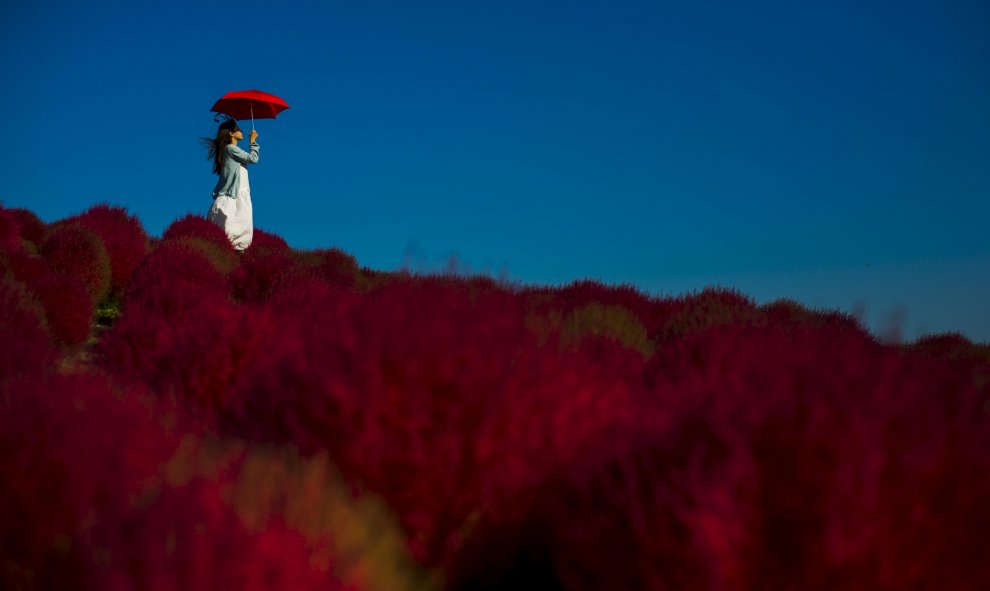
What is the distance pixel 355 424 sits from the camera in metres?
0.78

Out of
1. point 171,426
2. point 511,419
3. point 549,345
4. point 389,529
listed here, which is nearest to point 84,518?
point 171,426

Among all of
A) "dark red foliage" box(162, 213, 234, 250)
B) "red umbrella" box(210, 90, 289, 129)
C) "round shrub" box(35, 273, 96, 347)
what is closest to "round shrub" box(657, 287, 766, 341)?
"round shrub" box(35, 273, 96, 347)

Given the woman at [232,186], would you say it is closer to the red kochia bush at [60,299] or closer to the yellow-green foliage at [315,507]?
the red kochia bush at [60,299]

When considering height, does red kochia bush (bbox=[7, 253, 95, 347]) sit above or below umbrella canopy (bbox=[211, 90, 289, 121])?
below

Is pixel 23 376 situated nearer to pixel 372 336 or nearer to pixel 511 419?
pixel 372 336

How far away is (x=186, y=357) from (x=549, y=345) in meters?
0.68

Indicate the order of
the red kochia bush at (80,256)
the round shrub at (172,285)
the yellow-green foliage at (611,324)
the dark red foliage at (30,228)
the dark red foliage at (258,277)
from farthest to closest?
the dark red foliage at (30,228), the red kochia bush at (80,256), the dark red foliage at (258,277), the round shrub at (172,285), the yellow-green foliage at (611,324)

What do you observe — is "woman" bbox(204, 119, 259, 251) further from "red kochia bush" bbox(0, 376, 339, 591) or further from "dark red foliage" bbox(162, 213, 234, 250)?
"red kochia bush" bbox(0, 376, 339, 591)

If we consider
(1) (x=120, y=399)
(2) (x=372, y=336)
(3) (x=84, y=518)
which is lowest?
(3) (x=84, y=518)

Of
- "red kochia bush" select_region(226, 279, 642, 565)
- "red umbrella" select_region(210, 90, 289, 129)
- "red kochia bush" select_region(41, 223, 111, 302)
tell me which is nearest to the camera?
"red kochia bush" select_region(226, 279, 642, 565)

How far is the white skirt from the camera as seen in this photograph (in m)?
9.40

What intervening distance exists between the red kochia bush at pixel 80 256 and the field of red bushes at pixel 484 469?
413 centimetres

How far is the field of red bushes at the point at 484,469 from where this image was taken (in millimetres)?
603

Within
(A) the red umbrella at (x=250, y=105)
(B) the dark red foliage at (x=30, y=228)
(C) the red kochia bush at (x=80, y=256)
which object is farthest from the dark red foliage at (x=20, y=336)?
(A) the red umbrella at (x=250, y=105)
